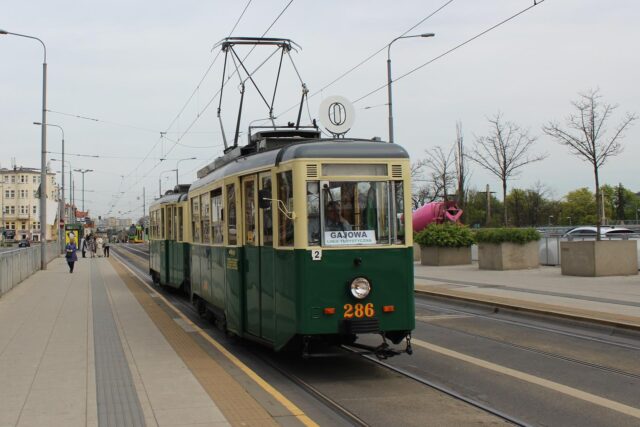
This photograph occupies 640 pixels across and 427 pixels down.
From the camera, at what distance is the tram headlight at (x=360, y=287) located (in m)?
7.59

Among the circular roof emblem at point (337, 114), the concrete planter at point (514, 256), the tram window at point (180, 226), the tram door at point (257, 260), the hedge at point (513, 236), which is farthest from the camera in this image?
the concrete planter at point (514, 256)

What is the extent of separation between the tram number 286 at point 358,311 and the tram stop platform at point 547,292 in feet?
17.8

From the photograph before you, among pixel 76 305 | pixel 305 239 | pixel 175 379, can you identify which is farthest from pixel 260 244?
pixel 76 305

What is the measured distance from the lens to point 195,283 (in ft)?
43.5

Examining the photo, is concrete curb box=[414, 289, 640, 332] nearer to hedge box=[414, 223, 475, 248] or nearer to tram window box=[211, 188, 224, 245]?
tram window box=[211, 188, 224, 245]

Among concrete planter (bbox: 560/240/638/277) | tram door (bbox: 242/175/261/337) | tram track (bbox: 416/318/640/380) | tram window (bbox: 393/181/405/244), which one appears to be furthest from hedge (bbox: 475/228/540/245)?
tram window (bbox: 393/181/405/244)

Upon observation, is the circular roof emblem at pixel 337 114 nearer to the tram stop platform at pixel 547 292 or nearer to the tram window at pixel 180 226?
the tram stop platform at pixel 547 292

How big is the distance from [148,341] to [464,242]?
19508 millimetres

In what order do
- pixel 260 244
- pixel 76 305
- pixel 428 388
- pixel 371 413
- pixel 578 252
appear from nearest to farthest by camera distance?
pixel 371 413 < pixel 428 388 < pixel 260 244 < pixel 76 305 < pixel 578 252

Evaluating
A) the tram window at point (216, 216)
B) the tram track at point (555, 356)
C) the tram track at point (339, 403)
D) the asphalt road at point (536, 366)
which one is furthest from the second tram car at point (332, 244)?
the tram track at point (555, 356)

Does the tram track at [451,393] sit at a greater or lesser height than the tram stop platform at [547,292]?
lesser

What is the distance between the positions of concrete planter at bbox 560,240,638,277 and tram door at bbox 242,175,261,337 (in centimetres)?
1428

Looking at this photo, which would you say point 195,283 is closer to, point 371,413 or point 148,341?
point 148,341

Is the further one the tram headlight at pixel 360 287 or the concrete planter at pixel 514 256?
the concrete planter at pixel 514 256
